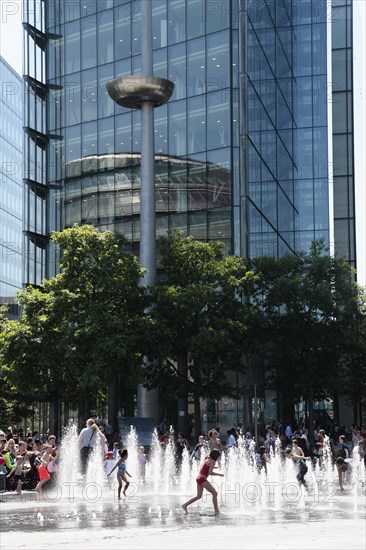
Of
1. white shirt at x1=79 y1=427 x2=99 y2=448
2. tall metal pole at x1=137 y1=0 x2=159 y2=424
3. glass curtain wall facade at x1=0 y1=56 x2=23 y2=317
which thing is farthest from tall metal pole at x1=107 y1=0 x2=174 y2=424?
glass curtain wall facade at x1=0 y1=56 x2=23 y2=317

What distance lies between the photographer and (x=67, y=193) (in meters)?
65.4

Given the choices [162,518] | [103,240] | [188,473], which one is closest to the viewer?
[162,518]

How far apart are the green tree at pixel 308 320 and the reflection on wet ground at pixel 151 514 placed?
28.7 meters

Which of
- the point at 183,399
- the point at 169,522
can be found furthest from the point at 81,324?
the point at 169,522

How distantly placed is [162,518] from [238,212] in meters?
37.9

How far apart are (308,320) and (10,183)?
6910cm

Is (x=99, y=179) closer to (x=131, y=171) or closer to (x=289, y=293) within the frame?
(x=131, y=171)

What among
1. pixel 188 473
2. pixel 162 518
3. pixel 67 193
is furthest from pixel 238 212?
pixel 162 518

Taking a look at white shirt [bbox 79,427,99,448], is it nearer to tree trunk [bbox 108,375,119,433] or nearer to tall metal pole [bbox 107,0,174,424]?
tall metal pole [bbox 107,0,174,424]

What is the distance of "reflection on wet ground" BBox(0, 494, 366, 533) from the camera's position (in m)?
19.8

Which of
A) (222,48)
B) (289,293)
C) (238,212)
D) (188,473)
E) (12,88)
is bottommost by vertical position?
(188,473)

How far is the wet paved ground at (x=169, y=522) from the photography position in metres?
16.7

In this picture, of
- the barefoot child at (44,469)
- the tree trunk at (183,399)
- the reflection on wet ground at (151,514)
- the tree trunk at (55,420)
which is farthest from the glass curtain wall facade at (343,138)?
the reflection on wet ground at (151,514)

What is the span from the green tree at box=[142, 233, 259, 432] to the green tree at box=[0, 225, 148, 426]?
1.66 metres
